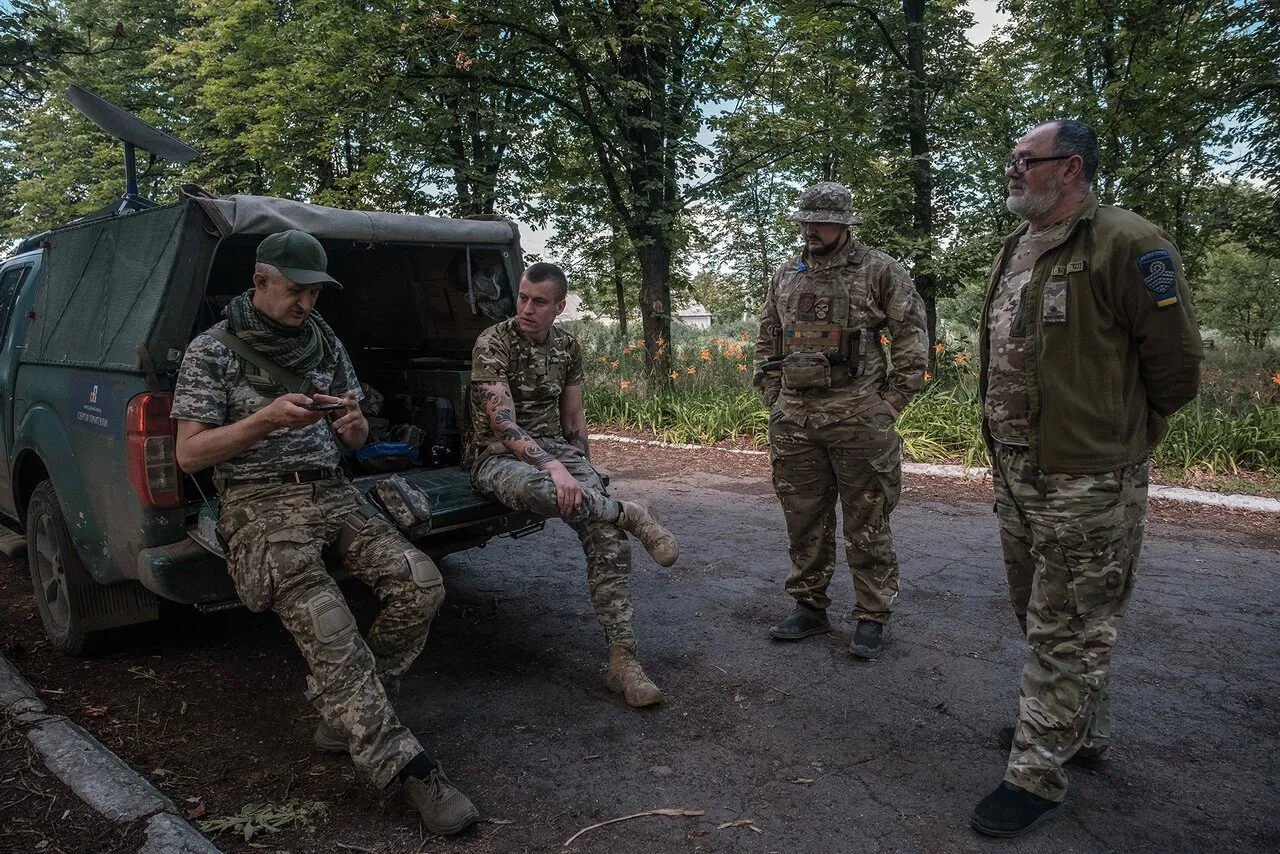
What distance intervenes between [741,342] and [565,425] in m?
9.70

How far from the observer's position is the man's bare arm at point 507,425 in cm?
358

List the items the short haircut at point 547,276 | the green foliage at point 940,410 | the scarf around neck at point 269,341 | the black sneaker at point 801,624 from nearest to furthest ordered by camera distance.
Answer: the scarf around neck at point 269,341 → the short haircut at point 547,276 → the black sneaker at point 801,624 → the green foliage at point 940,410

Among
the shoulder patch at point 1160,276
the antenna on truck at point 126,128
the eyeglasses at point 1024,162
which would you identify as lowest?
the shoulder patch at point 1160,276

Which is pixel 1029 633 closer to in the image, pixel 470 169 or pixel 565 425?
pixel 565 425

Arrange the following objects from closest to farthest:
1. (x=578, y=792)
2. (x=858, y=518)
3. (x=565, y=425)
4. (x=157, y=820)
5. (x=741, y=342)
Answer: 1. (x=157, y=820)
2. (x=578, y=792)
3. (x=858, y=518)
4. (x=565, y=425)
5. (x=741, y=342)

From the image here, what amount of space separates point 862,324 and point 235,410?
2617 millimetres

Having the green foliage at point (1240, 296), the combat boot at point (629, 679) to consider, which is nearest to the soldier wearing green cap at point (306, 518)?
the combat boot at point (629, 679)

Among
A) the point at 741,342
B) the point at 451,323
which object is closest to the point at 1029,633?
the point at 451,323

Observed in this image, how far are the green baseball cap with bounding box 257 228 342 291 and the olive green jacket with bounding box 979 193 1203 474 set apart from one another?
234cm

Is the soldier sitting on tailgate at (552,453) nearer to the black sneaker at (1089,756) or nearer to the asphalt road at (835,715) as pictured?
the asphalt road at (835,715)

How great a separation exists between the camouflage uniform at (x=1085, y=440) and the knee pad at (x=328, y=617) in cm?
212

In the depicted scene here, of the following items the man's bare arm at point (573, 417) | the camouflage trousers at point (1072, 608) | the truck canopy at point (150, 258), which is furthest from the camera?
the man's bare arm at point (573, 417)

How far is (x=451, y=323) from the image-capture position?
17.7ft

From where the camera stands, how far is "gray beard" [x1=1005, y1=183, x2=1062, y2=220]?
100 inches
